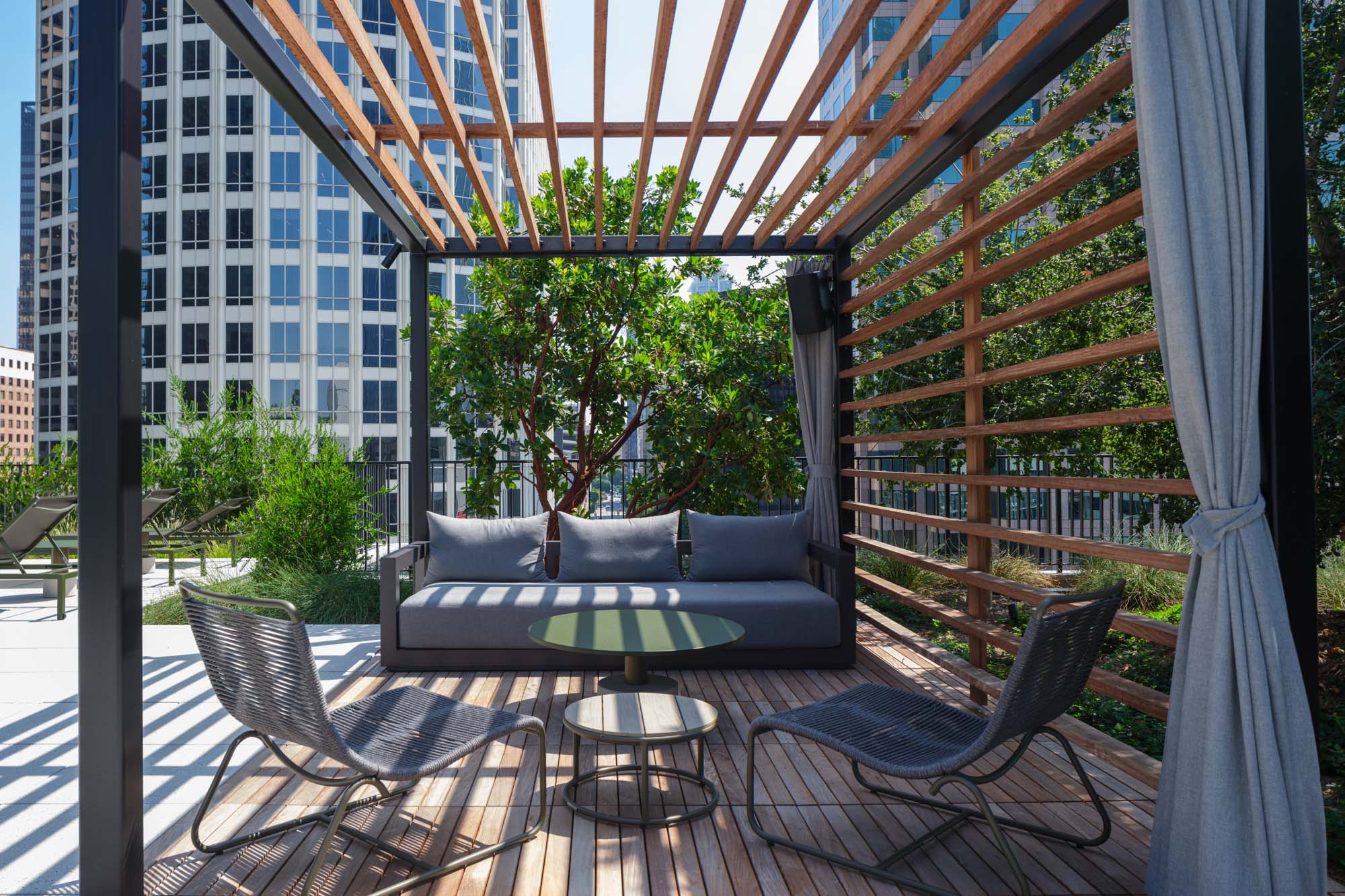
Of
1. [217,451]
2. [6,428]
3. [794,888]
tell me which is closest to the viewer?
[794,888]

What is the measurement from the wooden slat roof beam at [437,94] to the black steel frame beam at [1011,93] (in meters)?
2.12

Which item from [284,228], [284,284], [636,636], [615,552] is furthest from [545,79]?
[284,228]

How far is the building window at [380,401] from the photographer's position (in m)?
25.7

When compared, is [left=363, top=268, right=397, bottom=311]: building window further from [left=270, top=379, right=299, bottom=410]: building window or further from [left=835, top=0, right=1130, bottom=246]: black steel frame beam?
[left=835, top=0, right=1130, bottom=246]: black steel frame beam

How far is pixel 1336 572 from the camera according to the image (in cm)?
532

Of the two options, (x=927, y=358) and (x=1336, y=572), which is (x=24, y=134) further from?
(x=1336, y=572)

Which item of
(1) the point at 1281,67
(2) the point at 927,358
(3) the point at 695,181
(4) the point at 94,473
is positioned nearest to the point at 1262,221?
(1) the point at 1281,67

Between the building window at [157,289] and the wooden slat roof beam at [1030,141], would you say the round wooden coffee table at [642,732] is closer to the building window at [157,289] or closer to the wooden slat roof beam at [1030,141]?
the wooden slat roof beam at [1030,141]

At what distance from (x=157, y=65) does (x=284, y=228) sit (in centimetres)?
602

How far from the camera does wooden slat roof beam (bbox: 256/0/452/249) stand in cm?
268

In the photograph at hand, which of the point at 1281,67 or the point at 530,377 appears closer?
the point at 1281,67

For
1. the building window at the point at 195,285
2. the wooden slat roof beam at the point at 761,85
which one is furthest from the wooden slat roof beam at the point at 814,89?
the building window at the point at 195,285

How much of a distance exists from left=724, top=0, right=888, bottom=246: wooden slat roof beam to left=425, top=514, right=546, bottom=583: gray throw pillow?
2.41m

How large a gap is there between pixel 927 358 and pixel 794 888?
4.81 meters
